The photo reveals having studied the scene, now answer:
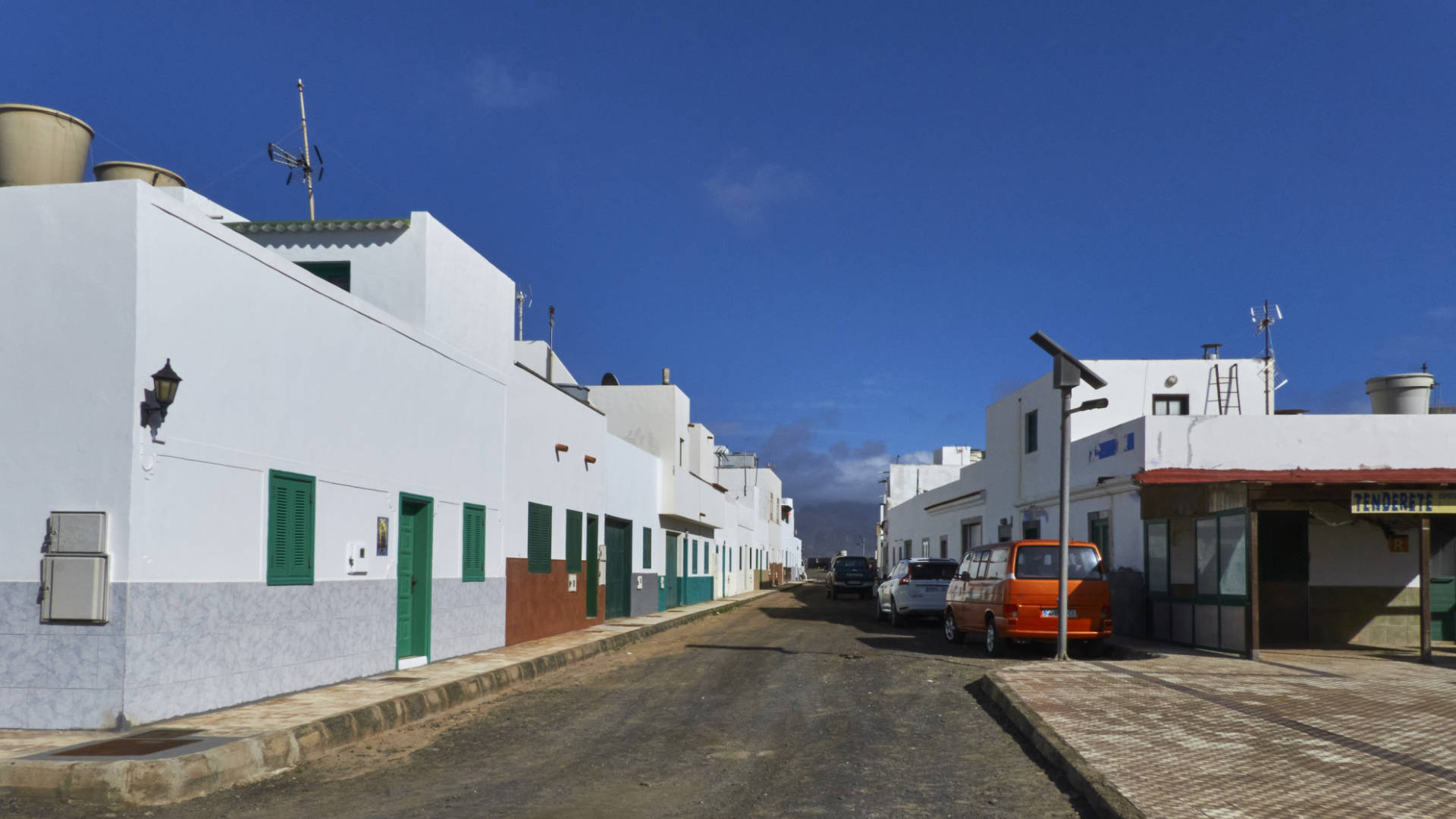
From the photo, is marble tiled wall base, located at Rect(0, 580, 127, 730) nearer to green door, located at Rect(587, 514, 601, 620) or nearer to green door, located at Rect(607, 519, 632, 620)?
green door, located at Rect(587, 514, 601, 620)

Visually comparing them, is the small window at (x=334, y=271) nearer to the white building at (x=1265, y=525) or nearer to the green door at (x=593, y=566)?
the green door at (x=593, y=566)

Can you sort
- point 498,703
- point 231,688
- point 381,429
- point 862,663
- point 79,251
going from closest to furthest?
point 79,251, point 231,688, point 498,703, point 381,429, point 862,663

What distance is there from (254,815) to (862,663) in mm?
10923

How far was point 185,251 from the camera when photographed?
973 cm

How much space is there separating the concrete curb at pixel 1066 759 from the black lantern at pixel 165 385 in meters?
7.78

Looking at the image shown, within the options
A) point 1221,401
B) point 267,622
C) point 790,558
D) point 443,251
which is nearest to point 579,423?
point 443,251

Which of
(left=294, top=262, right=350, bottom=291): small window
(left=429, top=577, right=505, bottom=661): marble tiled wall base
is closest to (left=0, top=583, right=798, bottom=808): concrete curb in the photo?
(left=429, top=577, right=505, bottom=661): marble tiled wall base

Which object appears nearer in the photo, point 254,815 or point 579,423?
point 254,815

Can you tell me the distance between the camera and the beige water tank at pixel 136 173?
50.3ft

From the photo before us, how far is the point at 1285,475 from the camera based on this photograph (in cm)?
1922

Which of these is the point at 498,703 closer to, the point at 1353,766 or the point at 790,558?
the point at 1353,766

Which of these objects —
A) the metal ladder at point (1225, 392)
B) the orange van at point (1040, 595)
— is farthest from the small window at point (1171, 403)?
the orange van at point (1040, 595)

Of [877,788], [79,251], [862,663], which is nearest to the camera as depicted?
[877,788]

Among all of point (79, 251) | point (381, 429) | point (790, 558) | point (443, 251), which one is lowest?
point (790, 558)
